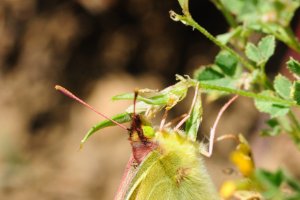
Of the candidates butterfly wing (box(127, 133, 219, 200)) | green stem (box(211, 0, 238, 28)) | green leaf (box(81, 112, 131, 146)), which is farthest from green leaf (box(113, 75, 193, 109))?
green stem (box(211, 0, 238, 28))

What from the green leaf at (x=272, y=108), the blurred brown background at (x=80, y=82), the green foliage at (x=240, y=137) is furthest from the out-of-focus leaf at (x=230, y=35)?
the blurred brown background at (x=80, y=82)

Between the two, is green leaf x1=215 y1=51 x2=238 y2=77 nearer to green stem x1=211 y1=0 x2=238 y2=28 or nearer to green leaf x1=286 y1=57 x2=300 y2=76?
green stem x1=211 y1=0 x2=238 y2=28

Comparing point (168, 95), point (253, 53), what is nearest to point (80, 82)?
point (253, 53)

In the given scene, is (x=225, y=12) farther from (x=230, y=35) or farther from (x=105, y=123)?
(x=105, y=123)

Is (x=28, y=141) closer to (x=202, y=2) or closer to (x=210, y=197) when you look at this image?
(x=202, y=2)

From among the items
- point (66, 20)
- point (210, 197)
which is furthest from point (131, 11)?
point (210, 197)
